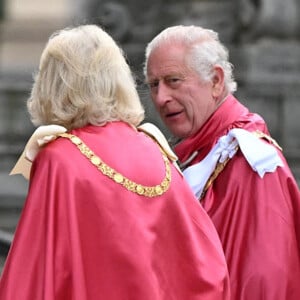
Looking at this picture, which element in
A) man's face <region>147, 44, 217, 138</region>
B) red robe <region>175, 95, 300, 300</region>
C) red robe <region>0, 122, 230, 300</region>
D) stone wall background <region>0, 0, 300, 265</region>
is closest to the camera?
red robe <region>0, 122, 230, 300</region>

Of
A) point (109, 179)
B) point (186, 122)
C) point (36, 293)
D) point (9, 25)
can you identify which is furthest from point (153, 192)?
point (9, 25)

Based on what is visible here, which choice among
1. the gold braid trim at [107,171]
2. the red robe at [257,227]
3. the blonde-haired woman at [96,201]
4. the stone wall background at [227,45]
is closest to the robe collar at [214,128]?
the red robe at [257,227]

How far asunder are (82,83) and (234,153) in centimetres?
94

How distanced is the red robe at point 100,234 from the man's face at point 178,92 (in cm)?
74

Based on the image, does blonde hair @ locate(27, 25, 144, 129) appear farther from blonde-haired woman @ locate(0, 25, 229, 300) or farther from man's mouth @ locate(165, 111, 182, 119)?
man's mouth @ locate(165, 111, 182, 119)

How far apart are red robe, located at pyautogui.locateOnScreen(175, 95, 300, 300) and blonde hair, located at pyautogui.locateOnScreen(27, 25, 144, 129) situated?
2.50 ft

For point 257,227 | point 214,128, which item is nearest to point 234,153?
point 214,128

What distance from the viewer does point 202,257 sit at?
12.6 feet

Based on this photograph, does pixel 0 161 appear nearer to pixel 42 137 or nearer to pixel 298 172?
pixel 298 172

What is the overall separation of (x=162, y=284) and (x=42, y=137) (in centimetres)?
56

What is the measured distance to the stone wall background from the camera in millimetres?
11070

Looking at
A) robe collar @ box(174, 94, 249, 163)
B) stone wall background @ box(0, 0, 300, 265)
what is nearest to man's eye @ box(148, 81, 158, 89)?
robe collar @ box(174, 94, 249, 163)

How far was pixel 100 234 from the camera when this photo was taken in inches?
143

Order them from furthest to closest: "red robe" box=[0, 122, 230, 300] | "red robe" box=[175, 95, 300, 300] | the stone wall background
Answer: the stone wall background → "red robe" box=[175, 95, 300, 300] → "red robe" box=[0, 122, 230, 300]
